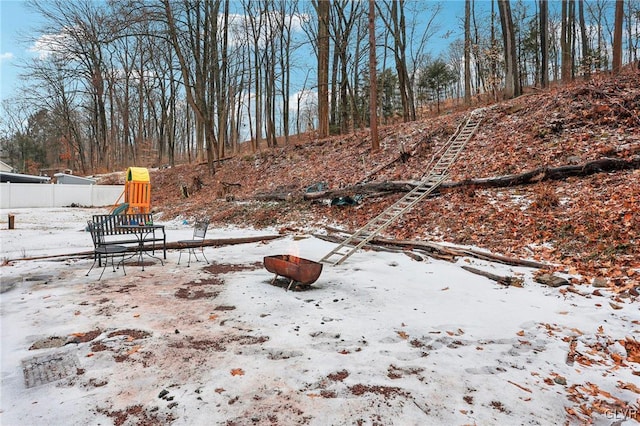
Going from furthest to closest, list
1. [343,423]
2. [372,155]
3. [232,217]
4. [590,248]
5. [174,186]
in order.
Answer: [174,186], [372,155], [232,217], [590,248], [343,423]

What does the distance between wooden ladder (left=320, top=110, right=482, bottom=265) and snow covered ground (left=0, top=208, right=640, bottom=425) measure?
1.76m

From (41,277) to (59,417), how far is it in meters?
4.88

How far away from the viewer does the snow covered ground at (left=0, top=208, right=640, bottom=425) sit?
2.51 meters

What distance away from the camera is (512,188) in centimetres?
884

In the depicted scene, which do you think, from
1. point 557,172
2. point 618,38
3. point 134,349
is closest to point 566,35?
point 618,38

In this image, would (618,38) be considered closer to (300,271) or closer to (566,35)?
(566,35)

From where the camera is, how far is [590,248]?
18.9 ft

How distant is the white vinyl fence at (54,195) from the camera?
22.3 m

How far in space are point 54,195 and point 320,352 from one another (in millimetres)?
28046

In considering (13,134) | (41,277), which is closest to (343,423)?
(41,277)

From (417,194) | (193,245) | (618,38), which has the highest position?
(618,38)

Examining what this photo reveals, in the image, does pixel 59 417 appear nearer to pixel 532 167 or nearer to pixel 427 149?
pixel 532 167

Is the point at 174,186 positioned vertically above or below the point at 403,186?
above

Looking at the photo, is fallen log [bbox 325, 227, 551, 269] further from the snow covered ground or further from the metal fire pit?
the metal fire pit
